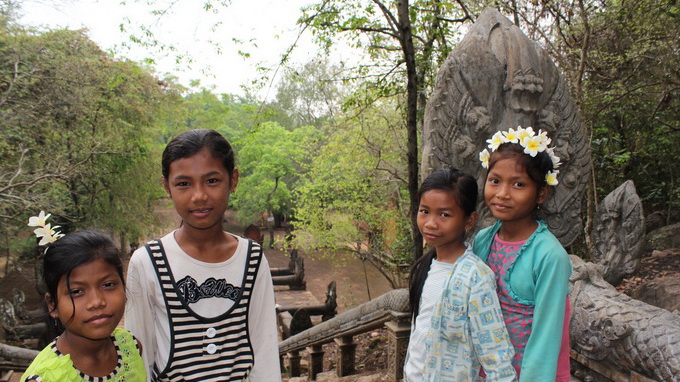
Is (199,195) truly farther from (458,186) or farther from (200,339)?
(458,186)

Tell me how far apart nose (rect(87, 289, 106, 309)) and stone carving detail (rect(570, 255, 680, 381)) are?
290 centimetres

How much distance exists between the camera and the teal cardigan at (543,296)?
5.11 feet

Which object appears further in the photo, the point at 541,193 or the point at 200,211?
the point at 541,193

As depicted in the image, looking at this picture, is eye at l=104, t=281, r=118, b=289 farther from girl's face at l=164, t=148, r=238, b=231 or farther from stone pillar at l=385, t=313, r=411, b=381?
stone pillar at l=385, t=313, r=411, b=381

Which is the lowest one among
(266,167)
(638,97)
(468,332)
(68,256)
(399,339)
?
(399,339)

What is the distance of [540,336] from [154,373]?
1.38 metres

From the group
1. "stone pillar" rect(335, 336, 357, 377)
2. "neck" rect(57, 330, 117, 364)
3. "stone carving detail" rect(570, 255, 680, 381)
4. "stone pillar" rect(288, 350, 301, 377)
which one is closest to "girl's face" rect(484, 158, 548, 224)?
"neck" rect(57, 330, 117, 364)

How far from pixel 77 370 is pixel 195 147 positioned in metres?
0.79

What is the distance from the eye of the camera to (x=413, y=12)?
504cm

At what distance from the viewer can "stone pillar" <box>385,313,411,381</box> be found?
3.18 m

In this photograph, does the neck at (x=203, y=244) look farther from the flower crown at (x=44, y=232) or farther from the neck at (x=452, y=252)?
the neck at (x=452, y=252)

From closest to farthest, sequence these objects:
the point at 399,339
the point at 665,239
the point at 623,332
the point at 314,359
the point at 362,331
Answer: the point at 623,332 < the point at 399,339 < the point at 362,331 < the point at 314,359 < the point at 665,239

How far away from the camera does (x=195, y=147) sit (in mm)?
1531

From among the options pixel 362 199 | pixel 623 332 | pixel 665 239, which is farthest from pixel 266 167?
pixel 623 332
